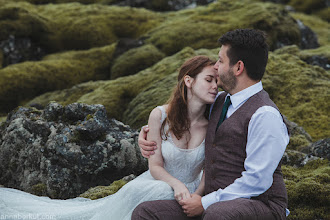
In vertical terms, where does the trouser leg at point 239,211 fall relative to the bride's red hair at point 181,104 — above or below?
below

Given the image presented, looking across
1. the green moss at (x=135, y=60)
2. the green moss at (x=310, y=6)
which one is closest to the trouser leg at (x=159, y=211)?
the green moss at (x=135, y=60)

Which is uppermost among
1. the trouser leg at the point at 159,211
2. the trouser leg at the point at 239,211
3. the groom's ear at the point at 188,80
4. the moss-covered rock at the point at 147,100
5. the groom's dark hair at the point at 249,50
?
the groom's dark hair at the point at 249,50

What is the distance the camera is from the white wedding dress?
4715mm

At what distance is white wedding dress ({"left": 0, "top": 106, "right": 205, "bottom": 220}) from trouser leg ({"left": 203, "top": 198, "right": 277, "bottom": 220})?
0.86 m

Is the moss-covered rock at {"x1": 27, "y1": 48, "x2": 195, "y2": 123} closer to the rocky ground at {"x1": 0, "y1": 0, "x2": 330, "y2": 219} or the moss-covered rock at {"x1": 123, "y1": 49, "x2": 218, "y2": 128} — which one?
the rocky ground at {"x1": 0, "y1": 0, "x2": 330, "y2": 219}

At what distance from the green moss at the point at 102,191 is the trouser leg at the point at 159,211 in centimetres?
206

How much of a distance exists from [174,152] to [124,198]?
0.87m

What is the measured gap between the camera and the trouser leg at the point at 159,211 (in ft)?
14.0

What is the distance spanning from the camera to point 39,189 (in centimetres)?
667

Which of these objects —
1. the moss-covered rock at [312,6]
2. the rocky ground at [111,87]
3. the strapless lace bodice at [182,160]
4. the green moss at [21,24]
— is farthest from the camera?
the moss-covered rock at [312,6]

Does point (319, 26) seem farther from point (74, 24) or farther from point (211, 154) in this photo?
point (211, 154)

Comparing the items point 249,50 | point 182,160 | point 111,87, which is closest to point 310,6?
point 111,87

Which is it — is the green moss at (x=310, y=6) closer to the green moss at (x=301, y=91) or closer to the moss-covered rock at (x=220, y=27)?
the moss-covered rock at (x=220, y=27)

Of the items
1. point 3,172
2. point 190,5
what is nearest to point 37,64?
point 3,172
